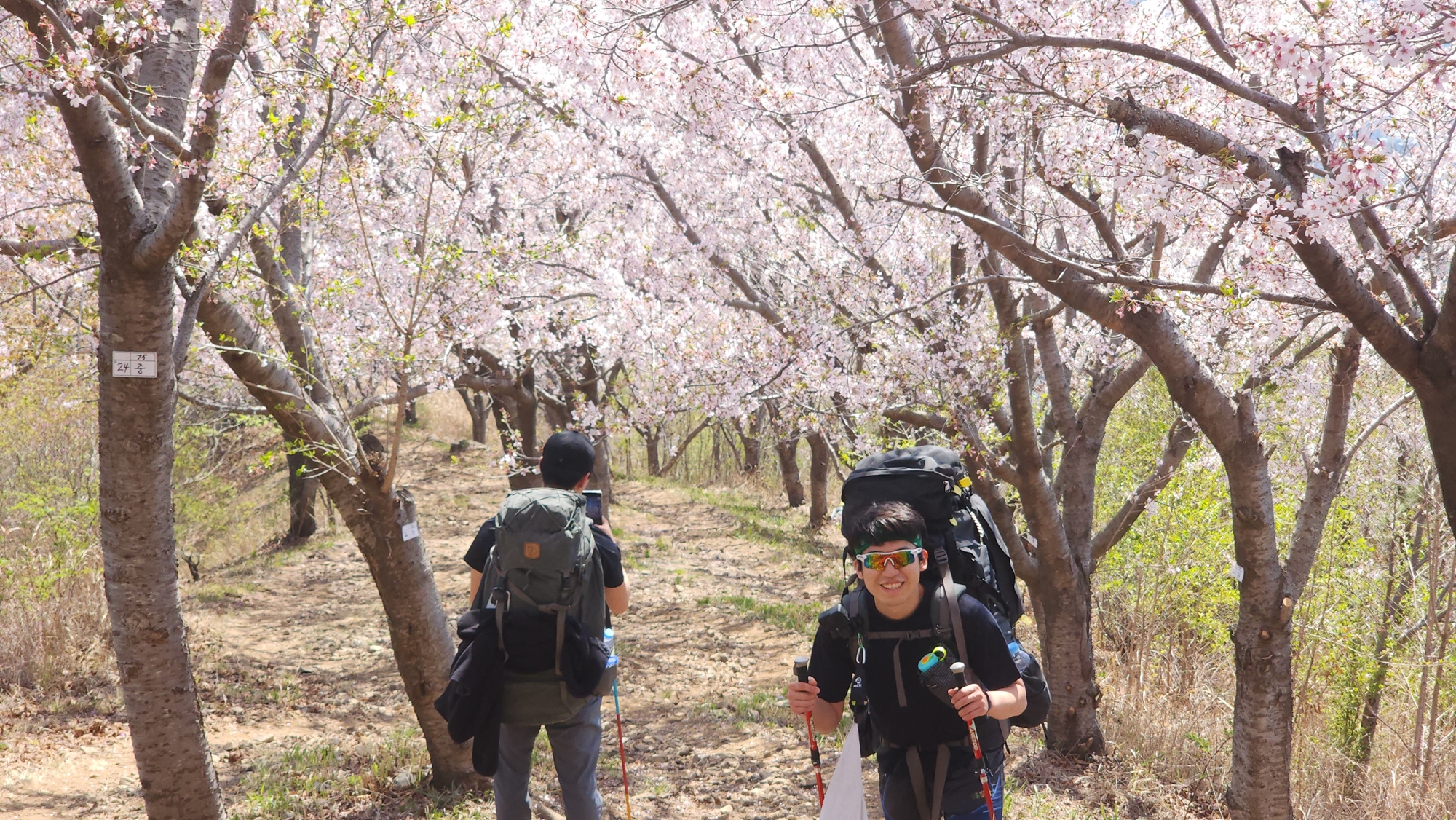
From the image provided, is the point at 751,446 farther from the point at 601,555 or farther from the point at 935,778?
the point at 935,778

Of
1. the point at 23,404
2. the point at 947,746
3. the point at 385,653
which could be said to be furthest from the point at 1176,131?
the point at 23,404

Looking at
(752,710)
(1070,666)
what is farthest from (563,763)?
(752,710)

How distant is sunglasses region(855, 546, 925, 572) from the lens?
8.84 ft

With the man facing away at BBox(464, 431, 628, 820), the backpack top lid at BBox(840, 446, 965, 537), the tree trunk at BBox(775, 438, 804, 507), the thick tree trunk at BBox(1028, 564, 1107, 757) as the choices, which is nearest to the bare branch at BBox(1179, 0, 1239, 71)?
the backpack top lid at BBox(840, 446, 965, 537)

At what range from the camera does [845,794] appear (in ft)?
9.37

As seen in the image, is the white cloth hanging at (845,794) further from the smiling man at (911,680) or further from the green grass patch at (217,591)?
the green grass patch at (217,591)

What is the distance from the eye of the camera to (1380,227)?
3277 mm

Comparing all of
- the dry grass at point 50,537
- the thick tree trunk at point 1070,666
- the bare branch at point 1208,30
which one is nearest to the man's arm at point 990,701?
the bare branch at point 1208,30

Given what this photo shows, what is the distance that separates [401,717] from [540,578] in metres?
4.89

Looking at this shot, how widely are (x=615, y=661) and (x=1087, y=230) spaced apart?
601cm

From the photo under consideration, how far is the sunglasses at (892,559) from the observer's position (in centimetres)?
269

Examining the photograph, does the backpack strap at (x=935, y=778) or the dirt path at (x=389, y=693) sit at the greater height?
the backpack strap at (x=935, y=778)

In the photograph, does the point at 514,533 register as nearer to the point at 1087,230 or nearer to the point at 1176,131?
the point at 1176,131

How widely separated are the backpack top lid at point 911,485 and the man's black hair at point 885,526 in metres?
0.09
